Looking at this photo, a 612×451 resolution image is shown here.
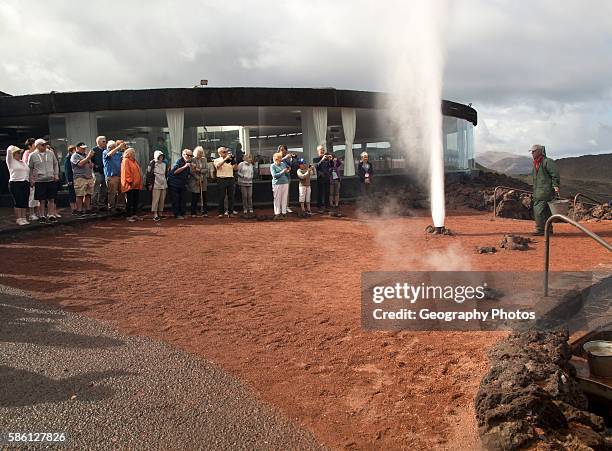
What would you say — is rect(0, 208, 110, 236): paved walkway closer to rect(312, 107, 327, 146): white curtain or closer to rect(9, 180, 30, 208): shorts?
rect(9, 180, 30, 208): shorts

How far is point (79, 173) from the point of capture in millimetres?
12812

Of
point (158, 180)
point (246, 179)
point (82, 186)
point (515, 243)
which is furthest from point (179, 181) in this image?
point (515, 243)

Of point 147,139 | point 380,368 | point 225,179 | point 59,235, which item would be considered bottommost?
point 380,368

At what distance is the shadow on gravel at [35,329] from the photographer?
510cm

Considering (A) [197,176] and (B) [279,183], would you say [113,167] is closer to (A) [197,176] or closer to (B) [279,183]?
(A) [197,176]

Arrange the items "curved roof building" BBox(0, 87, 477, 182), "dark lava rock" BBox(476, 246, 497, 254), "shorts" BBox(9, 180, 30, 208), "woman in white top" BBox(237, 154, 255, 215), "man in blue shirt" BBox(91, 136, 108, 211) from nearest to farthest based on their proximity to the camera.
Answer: "dark lava rock" BBox(476, 246, 497, 254) → "shorts" BBox(9, 180, 30, 208) → "man in blue shirt" BBox(91, 136, 108, 211) → "woman in white top" BBox(237, 154, 255, 215) → "curved roof building" BBox(0, 87, 477, 182)

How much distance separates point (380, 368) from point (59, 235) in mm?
8673

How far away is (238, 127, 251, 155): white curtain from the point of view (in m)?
18.2

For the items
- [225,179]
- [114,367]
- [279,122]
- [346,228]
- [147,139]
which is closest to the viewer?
[114,367]

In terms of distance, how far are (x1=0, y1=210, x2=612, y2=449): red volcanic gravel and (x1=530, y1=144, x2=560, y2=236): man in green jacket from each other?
709 mm

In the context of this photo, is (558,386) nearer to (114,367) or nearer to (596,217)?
(114,367)

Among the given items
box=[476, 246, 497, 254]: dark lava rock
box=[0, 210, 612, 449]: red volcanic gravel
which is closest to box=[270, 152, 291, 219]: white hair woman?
box=[0, 210, 612, 449]: red volcanic gravel

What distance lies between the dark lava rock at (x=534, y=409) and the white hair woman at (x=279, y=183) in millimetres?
10581

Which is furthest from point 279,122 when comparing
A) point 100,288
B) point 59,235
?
point 100,288
